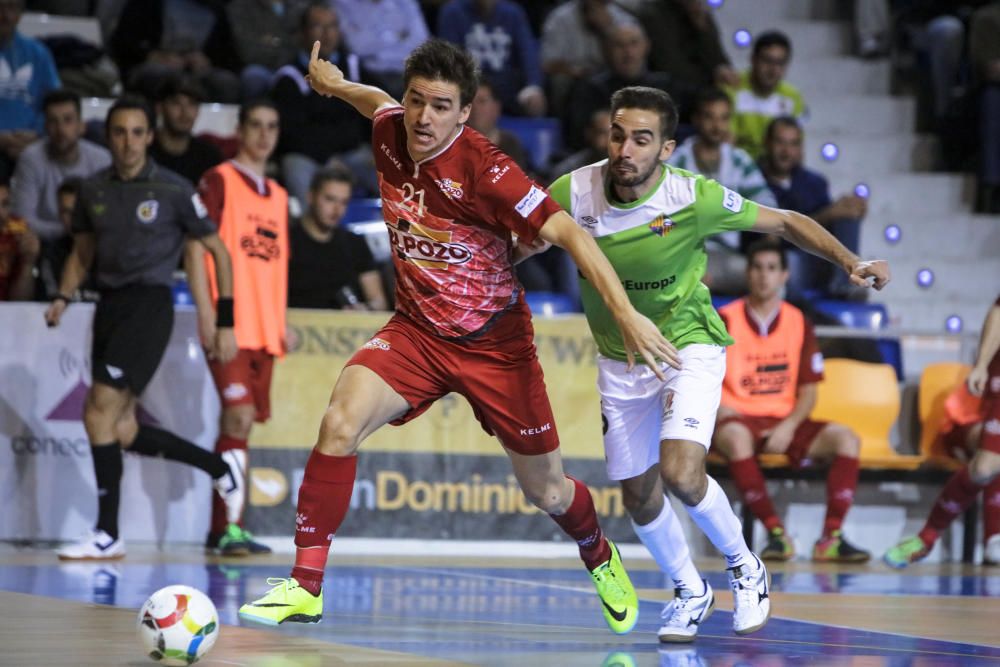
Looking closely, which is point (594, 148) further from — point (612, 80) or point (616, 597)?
point (616, 597)

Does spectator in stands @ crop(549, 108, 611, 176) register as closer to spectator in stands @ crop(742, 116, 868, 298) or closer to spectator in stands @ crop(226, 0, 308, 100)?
spectator in stands @ crop(742, 116, 868, 298)

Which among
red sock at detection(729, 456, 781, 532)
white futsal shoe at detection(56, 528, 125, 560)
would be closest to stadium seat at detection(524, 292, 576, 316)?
red sock at detection(729, 456, 781, 532)

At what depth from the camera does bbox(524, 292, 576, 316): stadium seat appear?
10953 millimetres

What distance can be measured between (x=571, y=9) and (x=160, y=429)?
19.8 ft

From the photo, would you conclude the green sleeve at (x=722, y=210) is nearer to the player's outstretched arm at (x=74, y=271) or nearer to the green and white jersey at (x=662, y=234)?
the green and white jersey at (x=662, y=234)

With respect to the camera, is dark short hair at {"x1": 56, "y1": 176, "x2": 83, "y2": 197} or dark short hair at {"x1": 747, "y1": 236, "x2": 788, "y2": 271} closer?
dark short hair at {"x1": 747, "y1": 236, "x2": 788, "y2": 271}

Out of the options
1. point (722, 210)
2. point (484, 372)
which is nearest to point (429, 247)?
point (484, 372)

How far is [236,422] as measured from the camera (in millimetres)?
9375

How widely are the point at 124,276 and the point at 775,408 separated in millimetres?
4206

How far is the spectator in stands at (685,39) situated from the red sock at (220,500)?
5986 millimetres

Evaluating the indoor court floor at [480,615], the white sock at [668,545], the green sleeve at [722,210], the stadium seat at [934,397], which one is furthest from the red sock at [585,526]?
the stadium seat at [934,397]

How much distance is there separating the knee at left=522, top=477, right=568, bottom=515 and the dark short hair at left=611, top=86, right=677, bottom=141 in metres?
1.46

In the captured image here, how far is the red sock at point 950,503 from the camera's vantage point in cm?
1007

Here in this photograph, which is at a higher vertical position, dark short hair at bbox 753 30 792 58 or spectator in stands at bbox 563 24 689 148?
dark short hair at bbox 753 30 792 58
